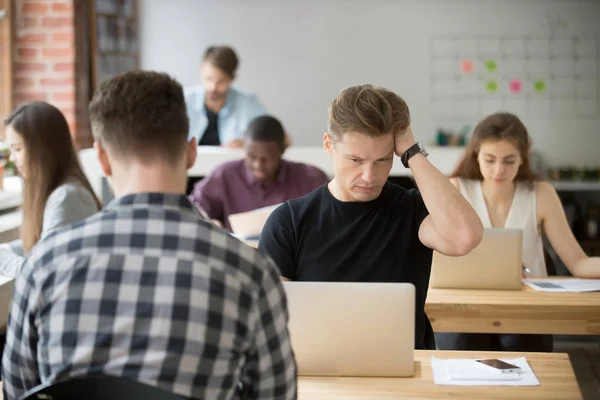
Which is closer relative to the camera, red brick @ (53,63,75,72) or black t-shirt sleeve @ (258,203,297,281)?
black t-shirt sleeve @ (258,203,297,281)

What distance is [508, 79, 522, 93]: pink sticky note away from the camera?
6.77 meters

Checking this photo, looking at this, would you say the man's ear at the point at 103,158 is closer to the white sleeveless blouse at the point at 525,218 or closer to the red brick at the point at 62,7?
the white sleeveless blouse at the point at 525,218

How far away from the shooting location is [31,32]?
5543 mm

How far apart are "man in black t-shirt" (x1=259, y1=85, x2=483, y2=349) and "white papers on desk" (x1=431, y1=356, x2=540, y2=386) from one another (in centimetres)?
24

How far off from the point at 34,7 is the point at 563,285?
153 inches

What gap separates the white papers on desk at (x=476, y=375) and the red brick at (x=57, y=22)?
4197 mm

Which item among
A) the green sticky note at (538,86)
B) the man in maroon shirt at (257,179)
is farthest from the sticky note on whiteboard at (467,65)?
the man in maroon shirt at (257,179)

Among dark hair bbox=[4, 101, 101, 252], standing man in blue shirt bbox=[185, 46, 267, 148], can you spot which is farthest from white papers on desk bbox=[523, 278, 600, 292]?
standing man in blue shirt bbox=[185, 46, 267, 148]

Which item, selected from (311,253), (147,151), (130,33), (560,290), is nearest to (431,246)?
(311,253)

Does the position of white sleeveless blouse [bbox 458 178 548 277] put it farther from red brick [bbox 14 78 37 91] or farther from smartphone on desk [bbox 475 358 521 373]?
red brick [bbox 14 78 37 91]

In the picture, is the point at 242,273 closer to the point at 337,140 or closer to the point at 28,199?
the point at 337,140

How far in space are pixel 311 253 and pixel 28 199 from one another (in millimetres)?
1340

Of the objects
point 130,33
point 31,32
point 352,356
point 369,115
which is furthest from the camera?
point 130,33

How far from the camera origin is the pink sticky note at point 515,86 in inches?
267
